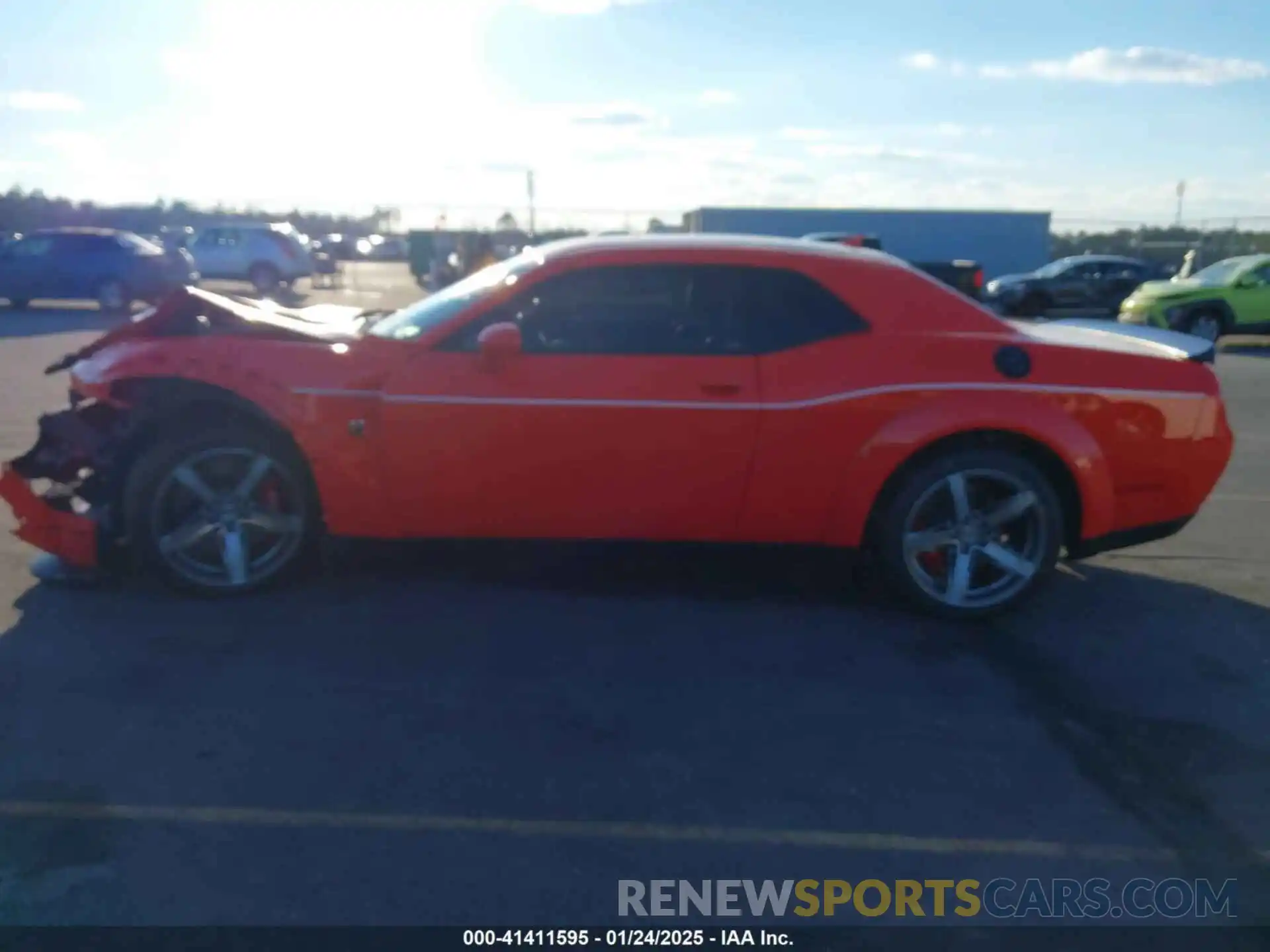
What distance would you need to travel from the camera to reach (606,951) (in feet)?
10.1

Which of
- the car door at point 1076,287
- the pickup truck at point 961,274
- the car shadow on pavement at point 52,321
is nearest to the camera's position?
the pickup truck at point 961,274

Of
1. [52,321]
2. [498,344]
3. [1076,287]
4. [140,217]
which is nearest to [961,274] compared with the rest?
[1076,287]

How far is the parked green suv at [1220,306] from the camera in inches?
778

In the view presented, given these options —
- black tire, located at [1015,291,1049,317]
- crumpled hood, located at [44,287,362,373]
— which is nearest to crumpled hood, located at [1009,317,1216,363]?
crumpled hood, located at [44,287,362,373]

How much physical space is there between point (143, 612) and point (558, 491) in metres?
1.82

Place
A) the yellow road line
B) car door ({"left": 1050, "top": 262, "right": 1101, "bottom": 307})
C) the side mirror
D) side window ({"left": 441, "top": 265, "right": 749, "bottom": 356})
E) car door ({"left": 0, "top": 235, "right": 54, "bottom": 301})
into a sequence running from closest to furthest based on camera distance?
1. the yellow road line
2. the side mirror
3. side window ({"left": 441, "top": 265, "right": 749, "bottom": 356})
4. car door ({"left": 0, "top": 235, "right": 54, "bottom": 301})
5. car door ({"left": 1050, "top": 262, "right": 1101, "bottom": 307})

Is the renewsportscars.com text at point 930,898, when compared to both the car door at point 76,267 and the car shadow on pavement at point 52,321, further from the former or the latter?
the car door at point 76,267

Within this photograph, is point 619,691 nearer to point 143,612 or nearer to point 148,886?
point 148,886

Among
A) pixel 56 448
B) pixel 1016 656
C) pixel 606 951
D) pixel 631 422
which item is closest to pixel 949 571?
pixel 1016 656

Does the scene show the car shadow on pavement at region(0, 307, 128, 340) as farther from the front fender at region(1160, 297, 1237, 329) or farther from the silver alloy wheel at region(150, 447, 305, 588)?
the front fender at region(1160, 297, 1237, 329)

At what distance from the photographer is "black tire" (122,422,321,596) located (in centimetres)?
539

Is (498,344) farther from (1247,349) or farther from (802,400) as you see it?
(1247,349)

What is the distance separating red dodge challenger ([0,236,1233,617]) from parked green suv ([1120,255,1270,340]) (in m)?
15.5

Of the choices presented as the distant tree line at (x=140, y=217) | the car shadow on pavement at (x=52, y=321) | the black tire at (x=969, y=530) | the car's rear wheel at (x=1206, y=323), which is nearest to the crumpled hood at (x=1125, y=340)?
the black tire at (x=969, y=530)
